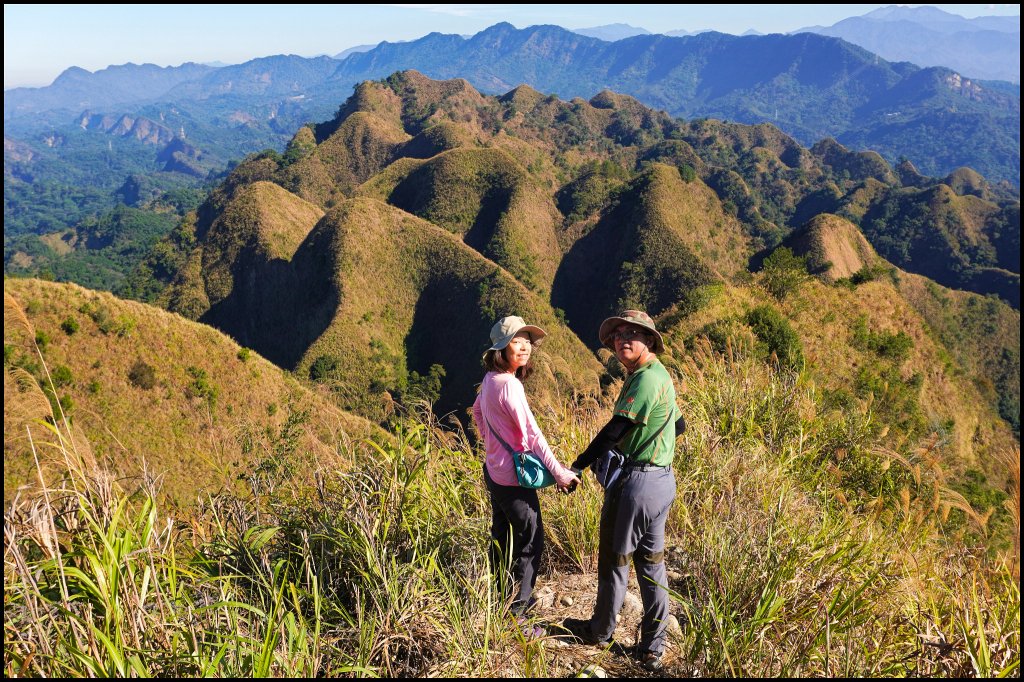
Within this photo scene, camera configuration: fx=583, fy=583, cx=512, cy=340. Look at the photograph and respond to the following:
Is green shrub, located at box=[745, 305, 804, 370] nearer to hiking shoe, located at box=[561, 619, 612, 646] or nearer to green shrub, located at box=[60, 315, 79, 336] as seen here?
hiking shoe, located at box=[561, 619, 612, 646]

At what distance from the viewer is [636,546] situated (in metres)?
3.74

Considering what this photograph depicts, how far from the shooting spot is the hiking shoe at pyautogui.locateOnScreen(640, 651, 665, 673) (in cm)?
352

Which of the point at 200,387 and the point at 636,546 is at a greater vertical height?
the point at 636,546

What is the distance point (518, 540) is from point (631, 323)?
1647 millimetres

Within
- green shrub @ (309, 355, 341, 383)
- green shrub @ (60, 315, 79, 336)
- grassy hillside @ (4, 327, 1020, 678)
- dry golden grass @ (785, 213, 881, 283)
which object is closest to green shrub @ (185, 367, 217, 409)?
green shrub @ (60, 315, 79, 336)

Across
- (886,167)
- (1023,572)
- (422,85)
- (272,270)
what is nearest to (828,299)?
(1023,572)

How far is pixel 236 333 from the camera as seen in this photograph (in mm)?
60031

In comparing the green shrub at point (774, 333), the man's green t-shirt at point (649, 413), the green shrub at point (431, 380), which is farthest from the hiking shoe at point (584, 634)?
the green shrub at point (431, 380)

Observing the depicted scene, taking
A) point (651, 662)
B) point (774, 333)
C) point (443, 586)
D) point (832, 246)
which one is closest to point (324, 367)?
point (774, 333)

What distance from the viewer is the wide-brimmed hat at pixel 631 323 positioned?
149 inches

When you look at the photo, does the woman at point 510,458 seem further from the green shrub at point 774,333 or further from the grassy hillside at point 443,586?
the green shrub at point 774,333

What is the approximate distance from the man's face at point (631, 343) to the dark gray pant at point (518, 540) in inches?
43.7

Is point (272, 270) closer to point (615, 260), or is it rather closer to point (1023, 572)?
point (615, 260)

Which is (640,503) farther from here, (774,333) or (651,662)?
(774,333)
